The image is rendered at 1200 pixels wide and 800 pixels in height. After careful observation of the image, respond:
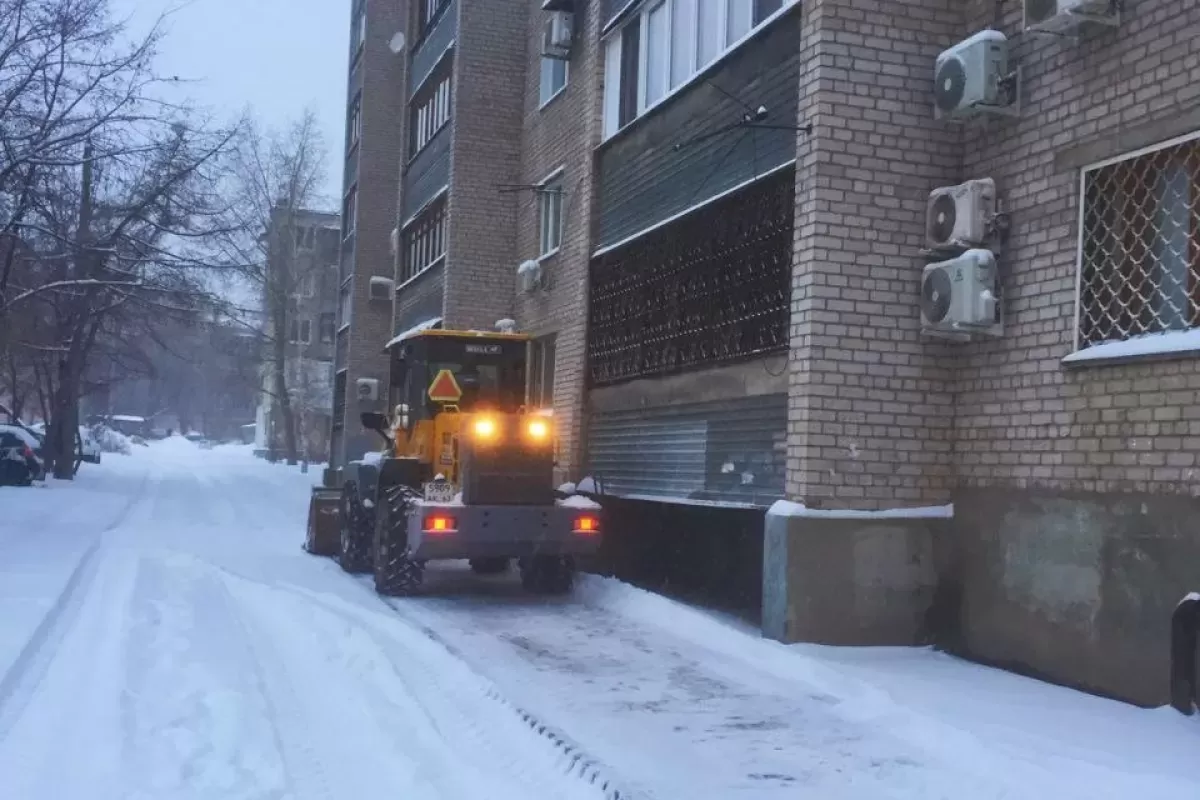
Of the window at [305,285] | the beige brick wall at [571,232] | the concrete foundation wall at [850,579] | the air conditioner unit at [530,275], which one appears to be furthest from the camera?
the window at [305,285]

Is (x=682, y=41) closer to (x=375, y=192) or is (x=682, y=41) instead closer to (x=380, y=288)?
(x=380, y=288)

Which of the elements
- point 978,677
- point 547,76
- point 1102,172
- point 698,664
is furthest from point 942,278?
point 547,76

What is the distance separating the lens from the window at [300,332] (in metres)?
50.7

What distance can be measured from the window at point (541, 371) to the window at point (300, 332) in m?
36.1

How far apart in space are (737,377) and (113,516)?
14.9 meters

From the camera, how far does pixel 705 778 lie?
17.8ft

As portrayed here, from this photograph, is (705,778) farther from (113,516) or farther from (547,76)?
(113,516)

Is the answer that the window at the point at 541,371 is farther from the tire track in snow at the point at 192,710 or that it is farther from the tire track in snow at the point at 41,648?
the tire track in snow at the point at 192,710

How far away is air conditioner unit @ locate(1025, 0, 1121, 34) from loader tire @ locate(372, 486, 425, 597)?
22.8 ft

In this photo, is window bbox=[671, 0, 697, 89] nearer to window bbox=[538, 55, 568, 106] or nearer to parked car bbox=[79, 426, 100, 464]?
window bbox=[538, 55, 568, 106]

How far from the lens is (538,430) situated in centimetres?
1121

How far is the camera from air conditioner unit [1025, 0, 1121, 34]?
273 inches

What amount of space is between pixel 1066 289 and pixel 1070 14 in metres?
1.65

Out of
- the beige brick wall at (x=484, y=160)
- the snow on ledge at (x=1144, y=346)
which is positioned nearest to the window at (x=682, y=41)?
the snow on ledge at (x=1144, y=346)
